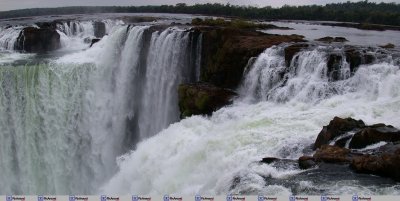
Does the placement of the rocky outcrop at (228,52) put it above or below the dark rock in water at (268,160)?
above

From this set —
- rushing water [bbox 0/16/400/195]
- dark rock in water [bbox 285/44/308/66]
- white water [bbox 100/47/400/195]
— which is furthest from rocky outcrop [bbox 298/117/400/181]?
dark rock in water [bbox 285/44/308/66]

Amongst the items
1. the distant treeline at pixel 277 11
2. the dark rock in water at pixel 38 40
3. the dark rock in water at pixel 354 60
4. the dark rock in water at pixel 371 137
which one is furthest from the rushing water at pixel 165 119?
the distant treeline at pixel 277 11

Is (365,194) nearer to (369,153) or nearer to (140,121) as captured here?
(369,153)

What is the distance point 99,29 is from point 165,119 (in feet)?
47.5

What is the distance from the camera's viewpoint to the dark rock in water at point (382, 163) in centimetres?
842

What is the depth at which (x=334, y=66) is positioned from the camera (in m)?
13.2

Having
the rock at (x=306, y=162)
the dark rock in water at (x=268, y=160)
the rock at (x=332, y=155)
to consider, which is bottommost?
the dark rock in water at (x=268, y=160)

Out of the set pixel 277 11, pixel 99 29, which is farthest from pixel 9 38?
pixel 277 11

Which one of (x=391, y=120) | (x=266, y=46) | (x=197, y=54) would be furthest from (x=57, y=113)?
(x=391, y=120)

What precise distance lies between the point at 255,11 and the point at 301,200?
126 ft

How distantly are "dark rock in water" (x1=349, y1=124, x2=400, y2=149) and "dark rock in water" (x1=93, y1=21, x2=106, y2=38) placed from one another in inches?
870

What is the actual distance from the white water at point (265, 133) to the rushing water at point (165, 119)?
28 millimetres

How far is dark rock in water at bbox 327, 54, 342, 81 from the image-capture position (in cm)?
1305

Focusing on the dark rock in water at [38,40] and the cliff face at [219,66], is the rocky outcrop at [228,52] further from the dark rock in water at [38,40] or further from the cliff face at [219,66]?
the dark rock in water at [38,40]
